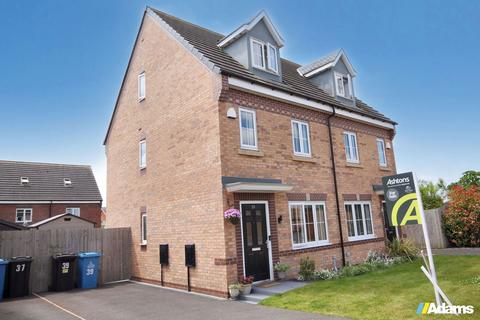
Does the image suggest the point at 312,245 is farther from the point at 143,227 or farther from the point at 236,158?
the point at 143,227

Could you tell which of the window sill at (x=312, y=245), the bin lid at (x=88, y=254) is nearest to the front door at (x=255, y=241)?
the window sill at (x=312, y=245)

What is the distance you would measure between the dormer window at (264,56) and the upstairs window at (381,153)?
732 centimetres

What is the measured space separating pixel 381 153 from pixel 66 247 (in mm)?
14857

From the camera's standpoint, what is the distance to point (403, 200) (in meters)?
7.28

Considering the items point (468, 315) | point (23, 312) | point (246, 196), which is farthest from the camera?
point (246, 196)

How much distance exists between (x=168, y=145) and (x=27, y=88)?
25.0ft

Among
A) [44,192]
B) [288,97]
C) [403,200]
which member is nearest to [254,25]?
[288,97]

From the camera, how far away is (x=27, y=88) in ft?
49.4

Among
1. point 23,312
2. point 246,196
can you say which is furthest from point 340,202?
point 23,312

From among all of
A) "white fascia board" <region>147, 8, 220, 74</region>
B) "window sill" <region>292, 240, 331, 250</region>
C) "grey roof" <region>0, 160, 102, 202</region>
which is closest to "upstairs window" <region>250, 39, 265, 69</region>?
"white fascia board" <region>147, 8, 220, 74</region>

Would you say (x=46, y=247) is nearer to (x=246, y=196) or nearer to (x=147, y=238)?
(x=147, y=238)

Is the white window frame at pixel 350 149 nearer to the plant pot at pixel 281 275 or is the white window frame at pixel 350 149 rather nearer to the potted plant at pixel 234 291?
the plant pot at pixel 281 275

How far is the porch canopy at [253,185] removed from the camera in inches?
380

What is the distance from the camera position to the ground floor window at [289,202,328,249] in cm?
1182
